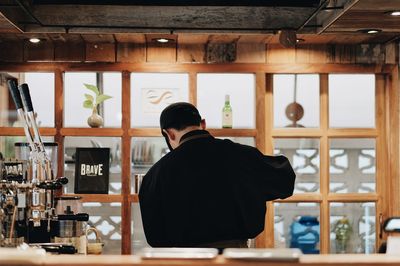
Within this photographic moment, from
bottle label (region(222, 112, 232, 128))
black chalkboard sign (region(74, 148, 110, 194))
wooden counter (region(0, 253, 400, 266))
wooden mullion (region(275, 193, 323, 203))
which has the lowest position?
wooden mullion (region(275, 193, 323, 203))

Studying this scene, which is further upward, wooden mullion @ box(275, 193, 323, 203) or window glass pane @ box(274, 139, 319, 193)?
window glass pane @ box(274, 139, 319, 193)

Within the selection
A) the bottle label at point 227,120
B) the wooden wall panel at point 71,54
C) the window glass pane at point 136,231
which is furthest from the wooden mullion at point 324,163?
the wooden wall panel at point 71,54

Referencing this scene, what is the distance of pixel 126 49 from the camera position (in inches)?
182

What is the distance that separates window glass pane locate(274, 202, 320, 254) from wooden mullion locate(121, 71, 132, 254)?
0.97 metres

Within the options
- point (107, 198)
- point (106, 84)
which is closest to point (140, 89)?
point (106, 84)

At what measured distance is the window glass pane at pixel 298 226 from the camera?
4.71 meters

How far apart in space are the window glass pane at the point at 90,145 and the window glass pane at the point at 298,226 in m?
1.08

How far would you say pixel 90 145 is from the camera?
4723mm

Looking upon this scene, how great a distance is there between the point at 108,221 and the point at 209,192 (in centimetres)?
187

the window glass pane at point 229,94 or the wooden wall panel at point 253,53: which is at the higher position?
the wooden wall panel at point 253,53

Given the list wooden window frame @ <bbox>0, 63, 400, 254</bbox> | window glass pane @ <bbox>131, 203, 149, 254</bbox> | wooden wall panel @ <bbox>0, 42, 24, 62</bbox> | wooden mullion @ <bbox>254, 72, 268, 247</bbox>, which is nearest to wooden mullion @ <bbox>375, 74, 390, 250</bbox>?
wooden window frame @ <bbox>0, 63, 400, 254</bbox>

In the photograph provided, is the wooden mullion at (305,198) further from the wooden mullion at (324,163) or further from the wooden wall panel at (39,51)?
the wooden wall panel at (39,51)

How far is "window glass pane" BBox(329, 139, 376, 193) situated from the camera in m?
4.77

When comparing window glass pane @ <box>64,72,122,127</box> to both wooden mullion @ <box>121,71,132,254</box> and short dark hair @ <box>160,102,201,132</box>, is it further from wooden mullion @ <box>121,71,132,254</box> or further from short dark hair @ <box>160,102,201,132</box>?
short dark hair @ <box>160,102,201,132</box>
